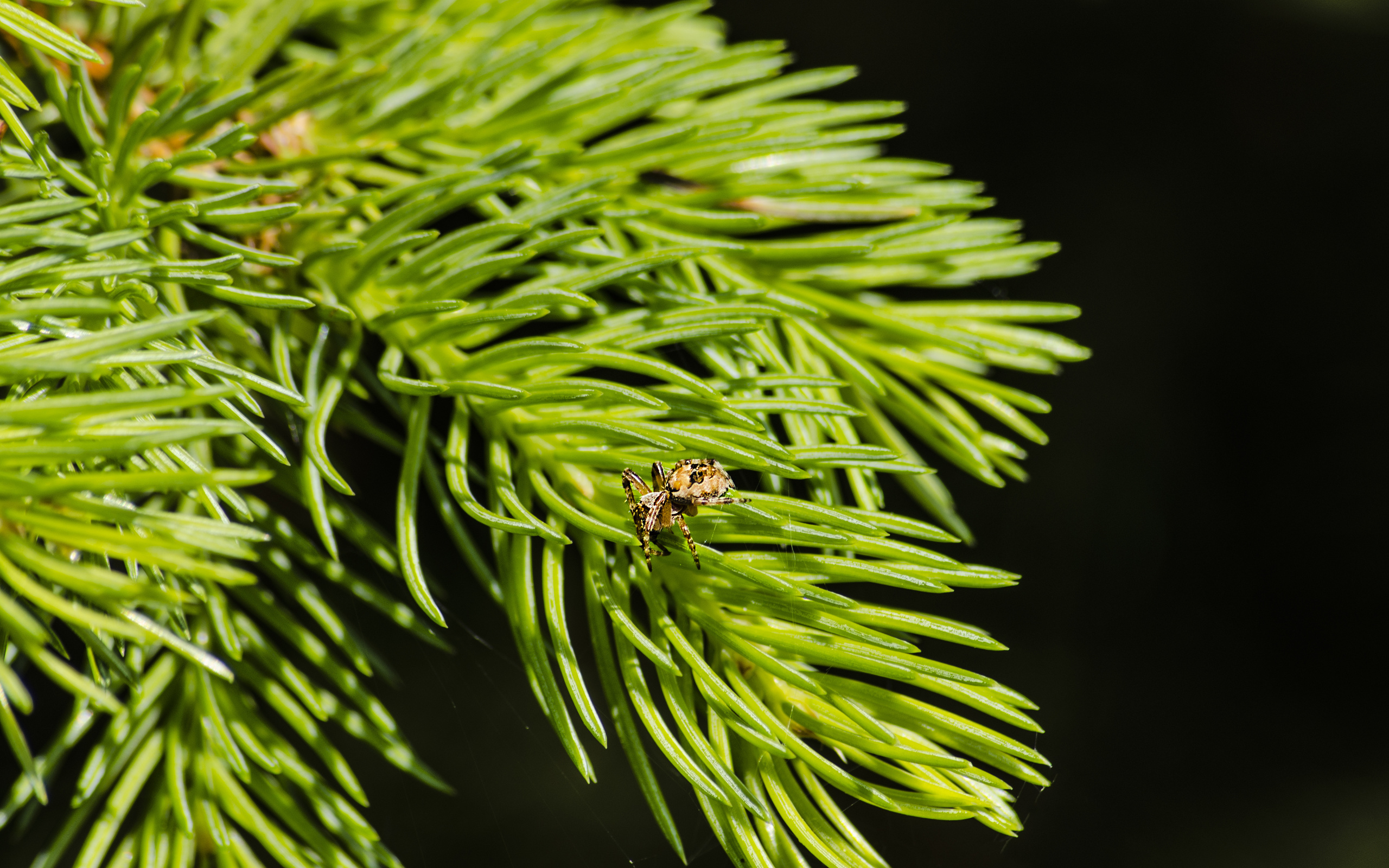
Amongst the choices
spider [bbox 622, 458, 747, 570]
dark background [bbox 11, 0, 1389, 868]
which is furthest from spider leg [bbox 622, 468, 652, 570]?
dark background [bbox 11, 0, 1389, 868]

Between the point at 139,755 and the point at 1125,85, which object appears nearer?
the point at 139,755

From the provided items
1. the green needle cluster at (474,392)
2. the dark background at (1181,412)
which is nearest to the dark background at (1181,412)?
the dark background at (1181,412)

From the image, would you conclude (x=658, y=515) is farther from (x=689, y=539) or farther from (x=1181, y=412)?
(x=1181, y=412)

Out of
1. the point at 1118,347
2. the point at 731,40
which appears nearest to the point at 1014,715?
the point at 731,40

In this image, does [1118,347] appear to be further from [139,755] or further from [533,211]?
[139,755]

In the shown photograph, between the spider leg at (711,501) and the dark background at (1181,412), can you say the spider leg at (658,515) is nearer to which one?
the spider leg at (711,501)

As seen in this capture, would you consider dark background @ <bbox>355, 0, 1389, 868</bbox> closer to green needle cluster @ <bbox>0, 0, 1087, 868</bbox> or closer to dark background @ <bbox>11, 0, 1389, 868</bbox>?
dark background @ <bbox>11, 0, 1389, 868</bbox>

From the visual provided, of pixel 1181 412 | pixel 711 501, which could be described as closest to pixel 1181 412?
pixel 1181 412
